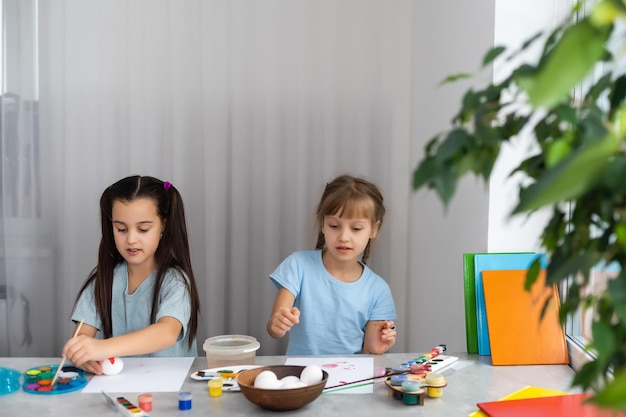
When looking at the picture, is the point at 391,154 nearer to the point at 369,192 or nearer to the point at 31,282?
the point at 369,192

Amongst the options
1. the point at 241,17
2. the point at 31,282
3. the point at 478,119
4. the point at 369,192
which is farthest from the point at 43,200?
the point at 478,119

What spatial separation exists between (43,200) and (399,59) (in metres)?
1.29

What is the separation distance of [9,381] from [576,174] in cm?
142

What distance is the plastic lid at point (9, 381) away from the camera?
1.54 meters

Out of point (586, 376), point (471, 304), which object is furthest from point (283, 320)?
point (586, 376)

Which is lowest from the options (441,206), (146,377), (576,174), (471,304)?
(146,377)

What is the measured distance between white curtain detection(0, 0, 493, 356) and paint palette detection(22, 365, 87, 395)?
1.02m

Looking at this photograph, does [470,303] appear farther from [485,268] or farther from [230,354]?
[230,354]

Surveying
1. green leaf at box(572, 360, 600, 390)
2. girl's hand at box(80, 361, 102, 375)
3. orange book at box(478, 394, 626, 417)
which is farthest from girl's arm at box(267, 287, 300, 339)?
green leaf at box(572, 360, 600, 390)

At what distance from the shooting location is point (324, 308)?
7.18 ft

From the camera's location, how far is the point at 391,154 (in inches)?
104

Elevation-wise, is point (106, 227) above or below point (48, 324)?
above

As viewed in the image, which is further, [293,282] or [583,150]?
[293,282]

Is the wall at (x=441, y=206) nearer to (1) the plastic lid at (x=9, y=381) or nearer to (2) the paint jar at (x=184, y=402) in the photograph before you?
(2) the paint jar at (x=184, y=402)
